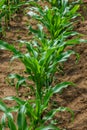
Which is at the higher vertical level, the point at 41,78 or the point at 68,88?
the point at 41,78

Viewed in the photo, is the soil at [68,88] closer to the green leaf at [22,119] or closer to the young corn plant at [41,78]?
the young corn plant at [41,78]

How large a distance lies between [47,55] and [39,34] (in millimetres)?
622

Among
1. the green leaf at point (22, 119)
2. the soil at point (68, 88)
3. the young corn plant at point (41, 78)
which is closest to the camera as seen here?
the green leaf at point (22, 119)

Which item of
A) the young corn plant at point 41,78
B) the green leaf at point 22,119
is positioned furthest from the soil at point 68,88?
the green leaf at point 22,119

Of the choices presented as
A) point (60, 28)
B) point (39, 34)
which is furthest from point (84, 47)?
point (39, 34)

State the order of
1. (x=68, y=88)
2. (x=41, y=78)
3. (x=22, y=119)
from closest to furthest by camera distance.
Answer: (x=22, y=119) → (x=41, y=78) → (x=68, y=88)

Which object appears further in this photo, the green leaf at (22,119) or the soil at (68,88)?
the soil at (68,88)

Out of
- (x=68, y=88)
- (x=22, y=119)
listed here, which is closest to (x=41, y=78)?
(x=68, y=88)

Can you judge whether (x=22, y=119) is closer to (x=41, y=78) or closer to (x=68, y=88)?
(x=41, y=78)

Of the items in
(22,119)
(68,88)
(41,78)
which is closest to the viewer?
(22,119)

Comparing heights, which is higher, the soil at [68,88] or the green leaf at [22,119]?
the green leaf at [22,119]

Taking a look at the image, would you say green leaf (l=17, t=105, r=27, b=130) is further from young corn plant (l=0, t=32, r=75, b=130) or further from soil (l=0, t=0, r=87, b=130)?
soil (l=0, t=0, r=87, b=130)

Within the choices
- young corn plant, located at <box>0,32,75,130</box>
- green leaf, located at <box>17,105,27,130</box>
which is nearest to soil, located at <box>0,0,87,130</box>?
young corn plant, located at <box>0,32,75,130</box>

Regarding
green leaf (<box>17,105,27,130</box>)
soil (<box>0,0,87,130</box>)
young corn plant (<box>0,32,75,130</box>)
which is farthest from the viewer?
soil (<box>0,0,87,130</box>)
